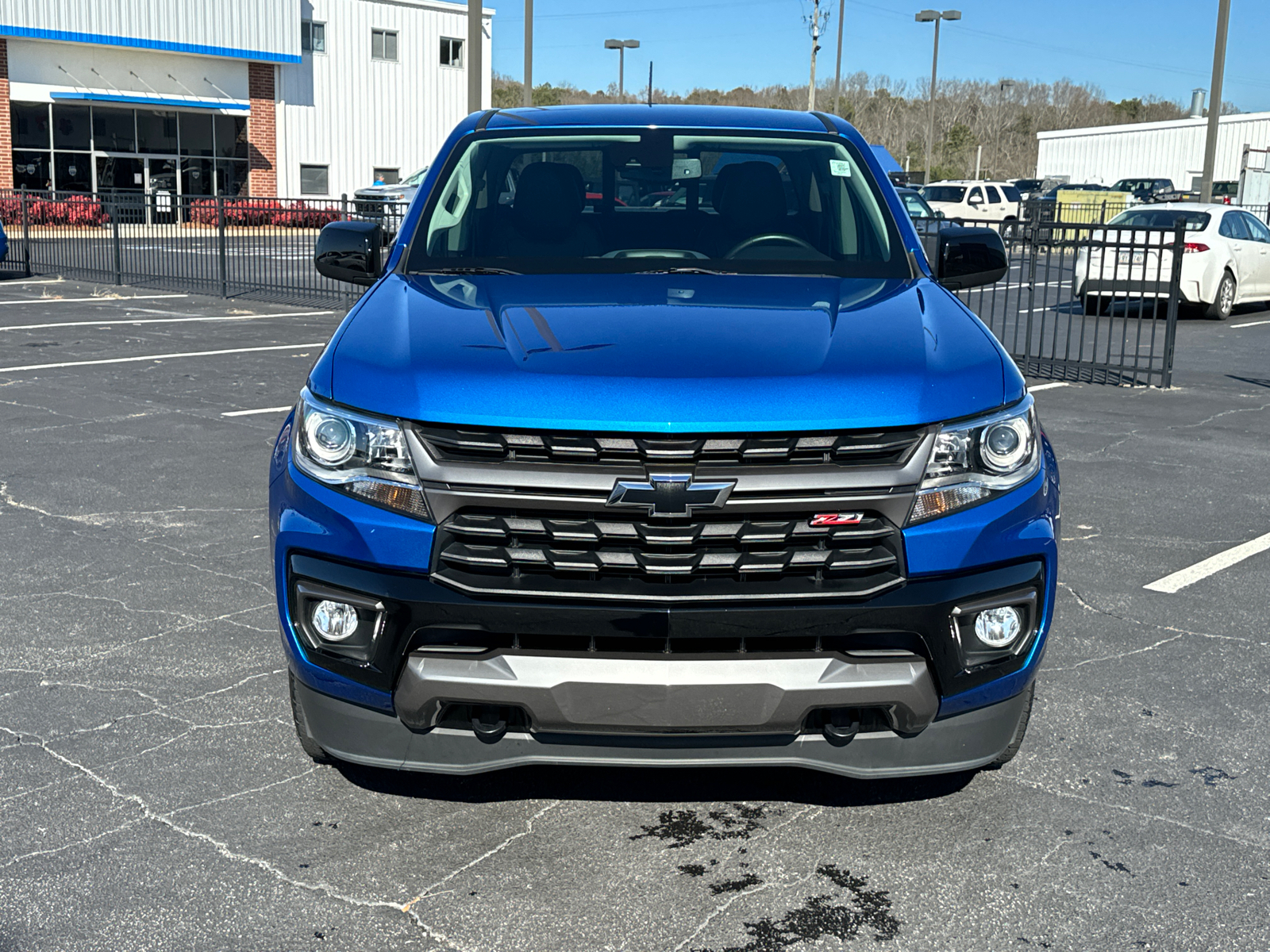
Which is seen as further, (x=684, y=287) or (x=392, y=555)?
(x=684, y=287)

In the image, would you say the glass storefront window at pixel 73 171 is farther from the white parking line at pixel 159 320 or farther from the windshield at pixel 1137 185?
the windshield at pixel 1137 185

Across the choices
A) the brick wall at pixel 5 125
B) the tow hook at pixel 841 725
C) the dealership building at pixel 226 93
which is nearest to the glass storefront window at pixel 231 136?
the dealership building at pixel 226 93

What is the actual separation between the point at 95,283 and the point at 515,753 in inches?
790

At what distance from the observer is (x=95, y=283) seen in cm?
2102

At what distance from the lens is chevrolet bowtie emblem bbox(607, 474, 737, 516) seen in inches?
114

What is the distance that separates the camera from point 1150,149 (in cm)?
7506

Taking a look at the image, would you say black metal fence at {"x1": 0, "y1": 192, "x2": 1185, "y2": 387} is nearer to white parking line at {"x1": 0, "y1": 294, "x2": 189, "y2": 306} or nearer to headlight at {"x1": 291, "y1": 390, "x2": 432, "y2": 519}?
white parking line at {"x1": 0, "y1": 294, "x2": 189, "y2": 306}

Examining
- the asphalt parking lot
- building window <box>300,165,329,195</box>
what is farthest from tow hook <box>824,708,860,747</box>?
building window <box>300,165,329,195</box>

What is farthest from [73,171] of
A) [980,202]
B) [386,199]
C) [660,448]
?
[660,448]

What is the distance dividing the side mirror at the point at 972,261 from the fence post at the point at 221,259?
1589 centimetres

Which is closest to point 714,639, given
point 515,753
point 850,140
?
point 515,753

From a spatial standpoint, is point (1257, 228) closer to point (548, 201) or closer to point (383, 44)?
point (548, 201)

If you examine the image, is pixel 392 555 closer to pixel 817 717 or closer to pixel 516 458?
pixel 516 458

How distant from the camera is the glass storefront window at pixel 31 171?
37.5 metres
